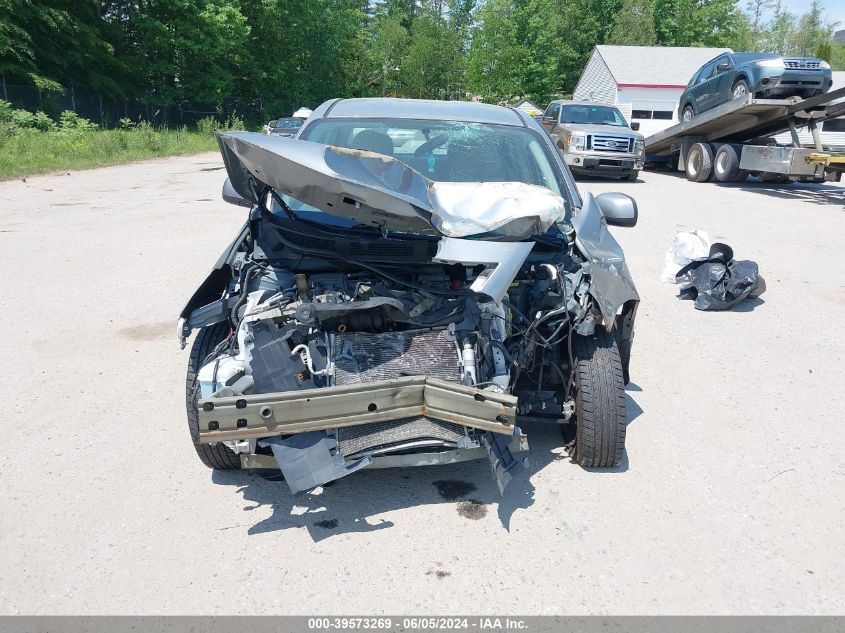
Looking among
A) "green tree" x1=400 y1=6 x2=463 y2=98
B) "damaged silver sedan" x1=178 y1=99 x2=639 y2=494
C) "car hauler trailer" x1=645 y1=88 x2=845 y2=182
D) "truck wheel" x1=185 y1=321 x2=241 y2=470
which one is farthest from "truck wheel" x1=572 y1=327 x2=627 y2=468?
"green tree" x1=400 y1=6 x2=463 y2=98

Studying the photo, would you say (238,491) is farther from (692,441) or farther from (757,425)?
(757,425)

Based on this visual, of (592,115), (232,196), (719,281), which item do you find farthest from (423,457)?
(592,115)

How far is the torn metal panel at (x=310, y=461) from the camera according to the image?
2854 mm

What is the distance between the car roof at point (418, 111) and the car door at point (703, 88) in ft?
43.6

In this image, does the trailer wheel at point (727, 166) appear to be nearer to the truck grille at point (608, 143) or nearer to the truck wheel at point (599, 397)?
the truck grille at point (608, 143)

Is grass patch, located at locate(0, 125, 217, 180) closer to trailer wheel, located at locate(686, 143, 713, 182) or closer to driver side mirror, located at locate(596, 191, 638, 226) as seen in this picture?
driver side mirror, located at locate(596, 191, 638, 226)

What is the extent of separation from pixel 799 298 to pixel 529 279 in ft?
15.3

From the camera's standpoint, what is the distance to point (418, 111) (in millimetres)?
4621

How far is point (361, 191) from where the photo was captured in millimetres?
2846

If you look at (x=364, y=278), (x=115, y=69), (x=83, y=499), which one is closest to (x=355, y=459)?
(x=364, y=278)

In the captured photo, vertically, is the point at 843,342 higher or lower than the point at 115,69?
lower

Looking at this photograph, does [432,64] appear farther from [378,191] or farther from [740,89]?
[378,191]

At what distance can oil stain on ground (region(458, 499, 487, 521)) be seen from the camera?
3176mm

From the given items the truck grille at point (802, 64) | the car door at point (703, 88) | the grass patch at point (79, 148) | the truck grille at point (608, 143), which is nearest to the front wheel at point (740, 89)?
the truck grille at point (802, 64)
